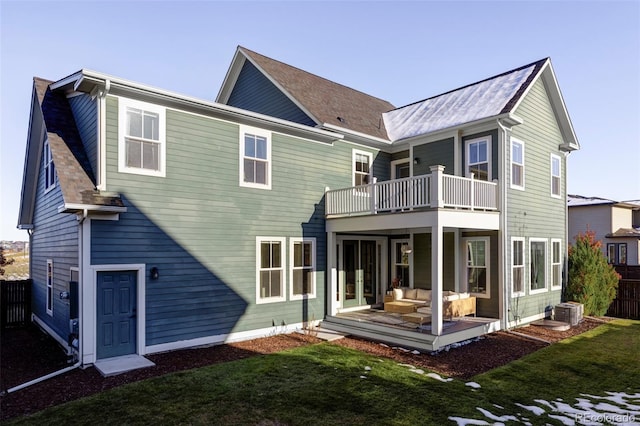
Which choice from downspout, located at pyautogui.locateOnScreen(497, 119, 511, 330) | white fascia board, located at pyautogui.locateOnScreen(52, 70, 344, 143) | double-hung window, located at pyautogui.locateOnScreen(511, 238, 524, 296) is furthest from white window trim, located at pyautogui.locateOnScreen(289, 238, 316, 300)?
double-hung window, located at pyautogui.locateOnScreen(511, 238, 524, 296)

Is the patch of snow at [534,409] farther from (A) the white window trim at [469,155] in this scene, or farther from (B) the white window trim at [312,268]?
(A) the white window trim at [469,155]

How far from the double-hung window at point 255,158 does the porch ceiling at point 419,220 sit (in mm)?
2577

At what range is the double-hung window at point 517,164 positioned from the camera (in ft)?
40.4

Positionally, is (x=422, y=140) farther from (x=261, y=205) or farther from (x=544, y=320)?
(x=544, y=320)

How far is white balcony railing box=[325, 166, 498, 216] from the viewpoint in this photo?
9859 mm

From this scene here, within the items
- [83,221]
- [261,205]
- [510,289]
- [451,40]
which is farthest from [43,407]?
[451,40]

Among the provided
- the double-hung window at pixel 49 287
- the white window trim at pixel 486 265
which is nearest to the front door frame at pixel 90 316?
the double-hung window at pixel 49 287

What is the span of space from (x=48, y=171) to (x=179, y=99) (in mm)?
4451

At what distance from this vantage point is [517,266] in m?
12.4

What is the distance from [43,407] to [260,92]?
12.2 metres

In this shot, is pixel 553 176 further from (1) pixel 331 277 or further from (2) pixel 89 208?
(2) pixel 89 208

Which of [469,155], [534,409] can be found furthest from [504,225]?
[534,409]

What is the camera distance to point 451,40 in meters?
13.8

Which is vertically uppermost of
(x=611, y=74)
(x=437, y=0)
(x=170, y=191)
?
(x=437, y=0)
